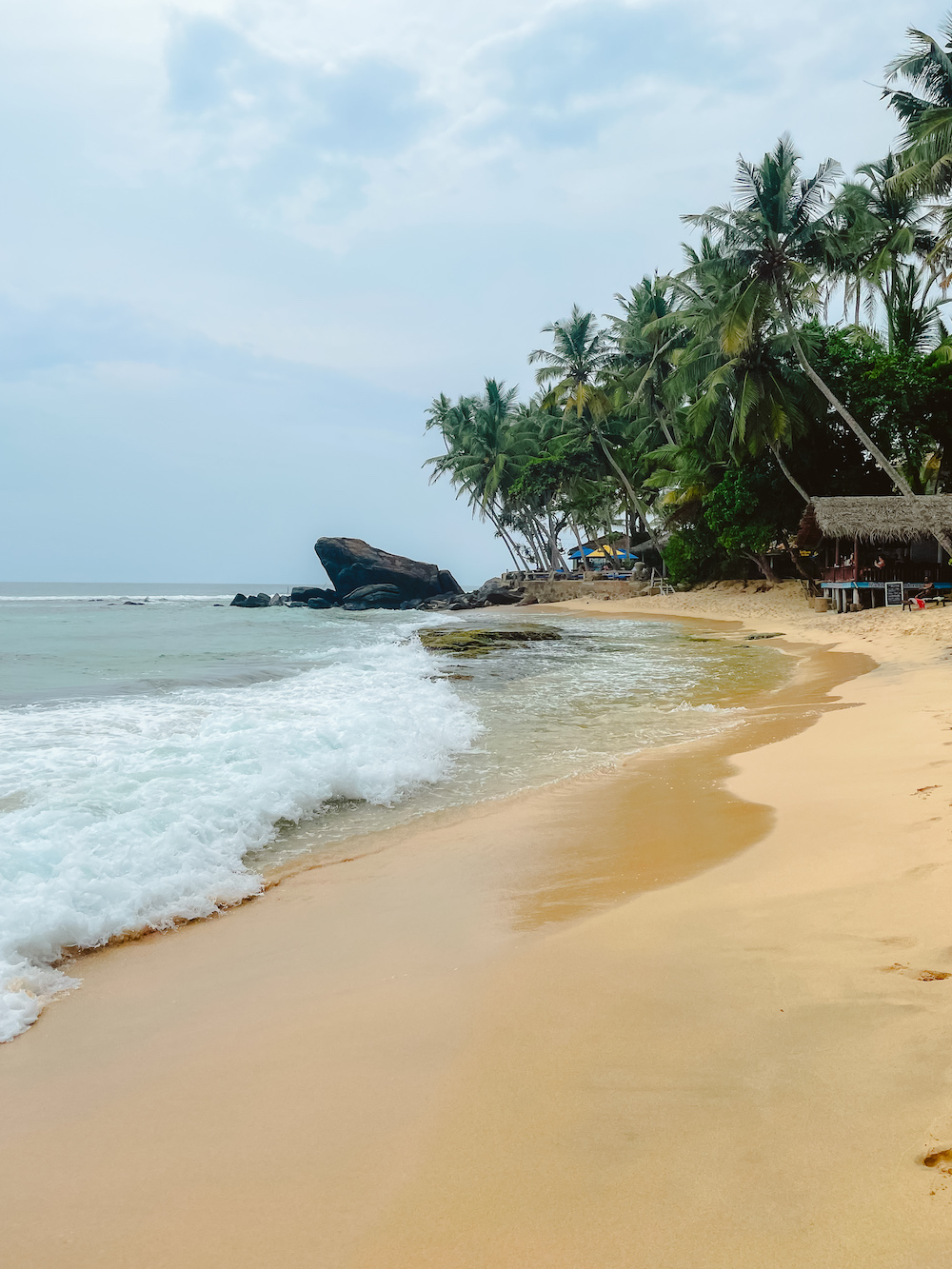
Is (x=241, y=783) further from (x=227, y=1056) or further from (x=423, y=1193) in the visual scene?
(x=423, y=1193)

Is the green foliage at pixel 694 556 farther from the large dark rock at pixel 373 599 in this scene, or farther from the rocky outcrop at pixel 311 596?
the rocky outcrop at pixel 311 596

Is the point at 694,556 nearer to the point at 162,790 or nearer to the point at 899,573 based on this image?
the point at 899,573

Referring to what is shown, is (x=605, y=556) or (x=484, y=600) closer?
(x=484, y=600)

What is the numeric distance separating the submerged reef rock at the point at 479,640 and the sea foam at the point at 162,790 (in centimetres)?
701

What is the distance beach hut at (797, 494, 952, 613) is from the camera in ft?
74.2

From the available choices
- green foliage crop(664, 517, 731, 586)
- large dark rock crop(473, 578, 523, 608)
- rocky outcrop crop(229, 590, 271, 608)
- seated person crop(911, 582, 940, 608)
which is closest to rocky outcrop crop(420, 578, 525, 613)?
large dark rock crop(473, 578, 523, 608)

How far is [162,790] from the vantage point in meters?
5.41

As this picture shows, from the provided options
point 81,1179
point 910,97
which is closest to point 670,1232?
point 81,1179

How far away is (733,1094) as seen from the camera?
6.57 ft

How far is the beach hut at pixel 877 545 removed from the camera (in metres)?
22.6

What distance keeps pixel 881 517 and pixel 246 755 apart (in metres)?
21.9

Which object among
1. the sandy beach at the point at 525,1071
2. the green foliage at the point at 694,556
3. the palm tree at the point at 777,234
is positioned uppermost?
the palm tree at the point at 777,234

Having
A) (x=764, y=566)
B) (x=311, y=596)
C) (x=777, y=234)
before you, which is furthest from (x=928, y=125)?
(x=311, y=596)

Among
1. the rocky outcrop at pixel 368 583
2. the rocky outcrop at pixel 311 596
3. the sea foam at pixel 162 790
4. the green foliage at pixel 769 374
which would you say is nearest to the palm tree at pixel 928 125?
the green foliage at pixel 769 374
